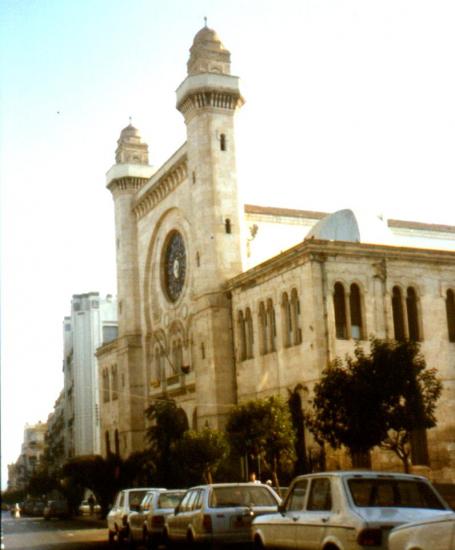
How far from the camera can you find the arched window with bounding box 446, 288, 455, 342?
37.6 meters

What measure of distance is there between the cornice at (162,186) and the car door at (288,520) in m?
Result: 36.2

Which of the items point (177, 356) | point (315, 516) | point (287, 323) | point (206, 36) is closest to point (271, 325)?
point (287, 323)

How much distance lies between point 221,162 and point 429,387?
22319mm

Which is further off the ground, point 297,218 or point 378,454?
point 297,218

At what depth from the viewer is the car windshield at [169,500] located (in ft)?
64.4

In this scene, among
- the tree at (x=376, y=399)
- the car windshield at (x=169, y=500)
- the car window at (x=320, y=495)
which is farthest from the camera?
the tree at (x=376, y=399)

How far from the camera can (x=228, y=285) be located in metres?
41.7

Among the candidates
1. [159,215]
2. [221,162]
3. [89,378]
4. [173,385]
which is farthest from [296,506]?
[89,378]

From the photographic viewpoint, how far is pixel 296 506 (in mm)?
12242

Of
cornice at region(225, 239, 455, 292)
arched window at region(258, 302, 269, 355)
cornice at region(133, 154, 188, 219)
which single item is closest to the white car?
cornice at region(225, 239, 455, 292)

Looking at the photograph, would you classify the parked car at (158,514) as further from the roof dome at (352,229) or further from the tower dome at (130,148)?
the tower dome at (130,148)

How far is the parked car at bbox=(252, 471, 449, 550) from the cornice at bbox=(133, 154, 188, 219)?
36.8 m

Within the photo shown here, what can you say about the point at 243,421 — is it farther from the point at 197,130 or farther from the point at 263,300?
the point at 197,130

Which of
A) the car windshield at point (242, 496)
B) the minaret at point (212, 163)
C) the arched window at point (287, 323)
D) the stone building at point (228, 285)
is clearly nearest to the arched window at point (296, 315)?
the stone building at point (228, 285)
